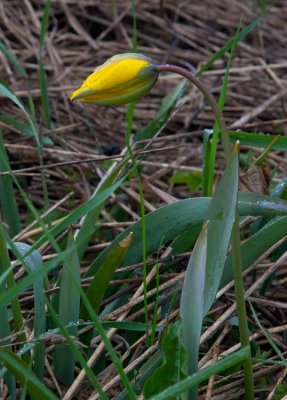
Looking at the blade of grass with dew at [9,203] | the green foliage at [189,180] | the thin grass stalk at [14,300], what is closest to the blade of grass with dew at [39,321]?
the thin grass stalk at [14,300]

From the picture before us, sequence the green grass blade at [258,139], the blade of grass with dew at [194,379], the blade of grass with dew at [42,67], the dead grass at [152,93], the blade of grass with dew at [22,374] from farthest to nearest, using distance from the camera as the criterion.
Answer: the blade of grass with dew at [42,67] < the dead grass at [152,93] < the green grass blade at [258,139] < the blade of grass with dew at [22,374] < the blade of grass with dew at [194,379]

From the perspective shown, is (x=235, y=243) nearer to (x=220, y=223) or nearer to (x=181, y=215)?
(x=220, y=223)

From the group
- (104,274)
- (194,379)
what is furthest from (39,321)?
(194,379)

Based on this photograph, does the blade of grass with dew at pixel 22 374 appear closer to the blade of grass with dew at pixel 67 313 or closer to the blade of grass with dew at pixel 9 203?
the blade of grass with dew at pixel 67 313

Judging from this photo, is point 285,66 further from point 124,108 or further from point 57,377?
point 57,377

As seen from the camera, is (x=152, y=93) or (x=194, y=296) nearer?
(x=194, y=296)
